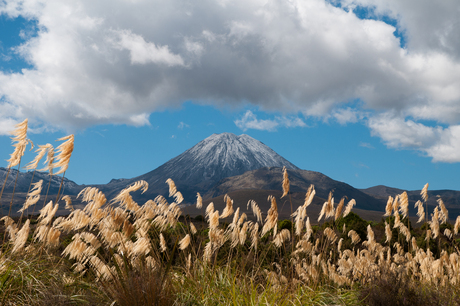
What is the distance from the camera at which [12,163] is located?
5.81 m

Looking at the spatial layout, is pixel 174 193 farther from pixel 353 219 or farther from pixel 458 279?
pixel 353 219

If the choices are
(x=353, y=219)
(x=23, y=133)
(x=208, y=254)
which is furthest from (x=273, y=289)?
(x=353, y=219)

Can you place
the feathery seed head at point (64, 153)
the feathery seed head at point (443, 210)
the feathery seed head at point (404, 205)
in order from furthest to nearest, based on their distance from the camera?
the feathery seed head at point (443, 210) < the feathery seed head at point (404, 205) < the feathery seed head at point (64, 153)

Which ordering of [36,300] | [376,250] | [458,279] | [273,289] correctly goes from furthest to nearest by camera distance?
[376,250], [458,279], [273,289], [36,300]

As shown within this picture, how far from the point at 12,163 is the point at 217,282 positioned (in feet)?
13.5

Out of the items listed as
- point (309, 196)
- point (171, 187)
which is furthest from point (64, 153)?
point (309, 196)

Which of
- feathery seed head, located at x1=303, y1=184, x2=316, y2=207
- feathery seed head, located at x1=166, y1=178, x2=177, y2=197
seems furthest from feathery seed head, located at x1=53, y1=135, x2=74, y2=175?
feathery seed head, located at x1=303, y1=184, x2=316, y2=207

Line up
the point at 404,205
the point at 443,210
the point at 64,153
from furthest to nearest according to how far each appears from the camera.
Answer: the point at 443,210 → the point at 404,205 → the point at 64,153

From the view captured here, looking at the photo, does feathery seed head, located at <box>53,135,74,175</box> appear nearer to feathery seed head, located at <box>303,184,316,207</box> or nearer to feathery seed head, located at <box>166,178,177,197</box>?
feathery seed head, located at <box>166,178,177,197</box>

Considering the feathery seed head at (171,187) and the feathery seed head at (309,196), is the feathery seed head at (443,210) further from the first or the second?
the feathery seed head at (171,187)

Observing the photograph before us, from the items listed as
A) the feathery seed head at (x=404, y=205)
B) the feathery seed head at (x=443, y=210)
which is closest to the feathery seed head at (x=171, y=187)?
the feathery seed head at (x=404, y=205)

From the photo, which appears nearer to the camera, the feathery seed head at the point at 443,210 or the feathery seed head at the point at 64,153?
the feathery seed head at the point at 64,153

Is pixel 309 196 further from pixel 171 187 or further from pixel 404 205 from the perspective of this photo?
pixel 404 205

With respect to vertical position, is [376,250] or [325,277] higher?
[376,250]
